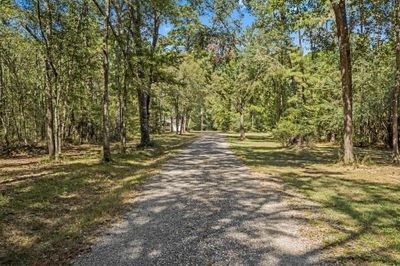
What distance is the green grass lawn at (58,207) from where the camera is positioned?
4941 millimetres

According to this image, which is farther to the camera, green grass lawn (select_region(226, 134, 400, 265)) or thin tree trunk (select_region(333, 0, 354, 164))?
thin tree trunk (select_region(333, 0, 354, 164))

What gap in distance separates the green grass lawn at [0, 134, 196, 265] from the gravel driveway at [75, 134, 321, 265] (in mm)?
501

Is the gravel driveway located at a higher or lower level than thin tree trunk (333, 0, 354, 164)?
lower

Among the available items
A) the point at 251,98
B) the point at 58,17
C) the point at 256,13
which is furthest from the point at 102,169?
the point at 251,98

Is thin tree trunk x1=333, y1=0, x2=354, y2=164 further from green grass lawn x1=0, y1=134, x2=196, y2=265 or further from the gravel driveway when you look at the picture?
green grass lawn x1=0, y1=134, x2=196, y2=265

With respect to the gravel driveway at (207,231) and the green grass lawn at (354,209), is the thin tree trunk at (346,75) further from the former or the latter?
the gravel driveway at (207,231)

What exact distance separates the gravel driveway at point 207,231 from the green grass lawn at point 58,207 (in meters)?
0.50

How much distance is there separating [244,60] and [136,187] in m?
23.5

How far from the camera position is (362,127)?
32.0 metres

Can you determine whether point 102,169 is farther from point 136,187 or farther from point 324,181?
point 324,181

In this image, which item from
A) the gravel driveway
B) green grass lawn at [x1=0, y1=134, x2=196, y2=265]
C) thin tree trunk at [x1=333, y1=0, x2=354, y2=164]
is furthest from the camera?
thin tree trunk at [x1=333, y1=0, x2=354, y2=164]

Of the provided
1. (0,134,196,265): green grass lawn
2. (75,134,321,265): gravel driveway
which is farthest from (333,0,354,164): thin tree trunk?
(0,134,196,265): green grass lawn

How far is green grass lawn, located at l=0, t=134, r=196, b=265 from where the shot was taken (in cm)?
494

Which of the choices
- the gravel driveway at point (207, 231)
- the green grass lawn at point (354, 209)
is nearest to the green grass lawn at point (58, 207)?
the gravel driveway at point (207, 231)
